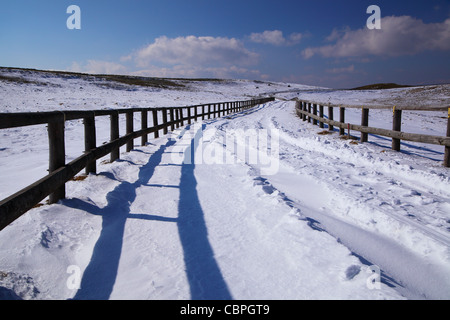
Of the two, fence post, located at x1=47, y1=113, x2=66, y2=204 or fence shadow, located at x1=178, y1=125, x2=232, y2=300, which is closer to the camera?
fence shadow, located at x1=178, y1=125, x2=232, y2=300

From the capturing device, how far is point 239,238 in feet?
9.20

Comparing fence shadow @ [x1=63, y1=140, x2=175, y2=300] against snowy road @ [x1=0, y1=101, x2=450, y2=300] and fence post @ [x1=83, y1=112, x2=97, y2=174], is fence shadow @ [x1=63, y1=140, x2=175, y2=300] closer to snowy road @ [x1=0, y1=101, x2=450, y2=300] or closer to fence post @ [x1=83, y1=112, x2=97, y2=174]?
snowy road @ [x1=0, y1=101, x2=450, y2=300]

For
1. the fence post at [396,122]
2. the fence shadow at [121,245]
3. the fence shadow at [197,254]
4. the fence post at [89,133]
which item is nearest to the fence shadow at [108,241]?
the fence shadow at [121,245]

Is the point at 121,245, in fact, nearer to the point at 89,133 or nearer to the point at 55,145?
the point at 55,145

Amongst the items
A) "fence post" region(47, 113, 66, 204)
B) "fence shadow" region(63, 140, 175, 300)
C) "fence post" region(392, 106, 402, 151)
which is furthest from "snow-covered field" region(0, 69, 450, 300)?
"fence post" region(392, 106, 402, 151)

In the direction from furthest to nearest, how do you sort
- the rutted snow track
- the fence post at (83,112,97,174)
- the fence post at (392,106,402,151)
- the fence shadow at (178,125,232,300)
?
the fence post at (392,106,402,151) → the fence post at (83,112,97,174) → the rutted snow track → the fence shadow at (178,125,232,300)

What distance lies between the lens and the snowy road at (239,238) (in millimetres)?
2115

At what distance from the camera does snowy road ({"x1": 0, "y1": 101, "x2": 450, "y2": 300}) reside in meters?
2.12

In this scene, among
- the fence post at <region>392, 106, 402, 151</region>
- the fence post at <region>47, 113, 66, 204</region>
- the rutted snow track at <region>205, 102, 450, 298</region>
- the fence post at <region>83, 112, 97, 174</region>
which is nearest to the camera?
the rutted snow track at <region>205, 102, 450, 298</region>

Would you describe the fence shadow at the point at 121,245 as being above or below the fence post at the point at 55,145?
below

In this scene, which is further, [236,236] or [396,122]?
[396,122]

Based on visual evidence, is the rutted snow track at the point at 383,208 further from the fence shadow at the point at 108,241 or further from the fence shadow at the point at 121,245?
the fence shadow at the point at 108,241

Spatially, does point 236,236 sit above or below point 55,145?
below

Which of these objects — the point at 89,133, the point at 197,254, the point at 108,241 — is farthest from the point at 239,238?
the point at 89,133
